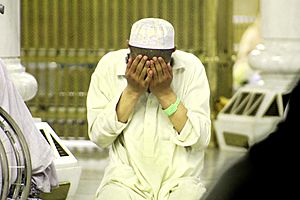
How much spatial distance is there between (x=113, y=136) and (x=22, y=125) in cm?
44

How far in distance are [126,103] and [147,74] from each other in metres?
0.18

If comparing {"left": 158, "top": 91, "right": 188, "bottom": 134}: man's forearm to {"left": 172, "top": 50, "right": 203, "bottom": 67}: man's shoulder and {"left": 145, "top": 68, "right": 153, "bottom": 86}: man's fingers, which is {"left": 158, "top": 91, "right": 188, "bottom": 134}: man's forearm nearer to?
{"left": 145, "top": 68, "right": 153, "bottom": 86}: man's fingers

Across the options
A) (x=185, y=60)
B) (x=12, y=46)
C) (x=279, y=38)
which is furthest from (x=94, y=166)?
(x=185, y=60)

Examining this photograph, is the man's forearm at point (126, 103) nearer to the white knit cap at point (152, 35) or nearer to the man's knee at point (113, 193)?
the white knit cap at point (152, 35)

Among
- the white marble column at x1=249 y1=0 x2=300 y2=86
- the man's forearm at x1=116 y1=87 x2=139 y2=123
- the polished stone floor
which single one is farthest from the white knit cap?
the white marble column at x1=249 y1=0 x2=300 y2=86

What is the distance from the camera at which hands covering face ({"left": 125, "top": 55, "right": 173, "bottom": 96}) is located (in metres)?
3.79

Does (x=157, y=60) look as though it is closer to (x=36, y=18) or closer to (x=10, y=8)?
(x=10, y=8)

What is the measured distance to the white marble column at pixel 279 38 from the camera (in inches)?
324

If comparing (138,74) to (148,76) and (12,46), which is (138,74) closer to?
(148,76)

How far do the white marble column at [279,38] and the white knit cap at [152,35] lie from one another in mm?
4449

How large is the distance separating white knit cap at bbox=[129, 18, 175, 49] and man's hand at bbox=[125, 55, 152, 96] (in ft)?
0.31

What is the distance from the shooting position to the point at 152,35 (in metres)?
3.90

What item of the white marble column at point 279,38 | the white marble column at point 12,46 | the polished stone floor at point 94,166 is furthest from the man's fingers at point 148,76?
the white marble column at point 279,38

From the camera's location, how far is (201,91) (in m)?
4.00
